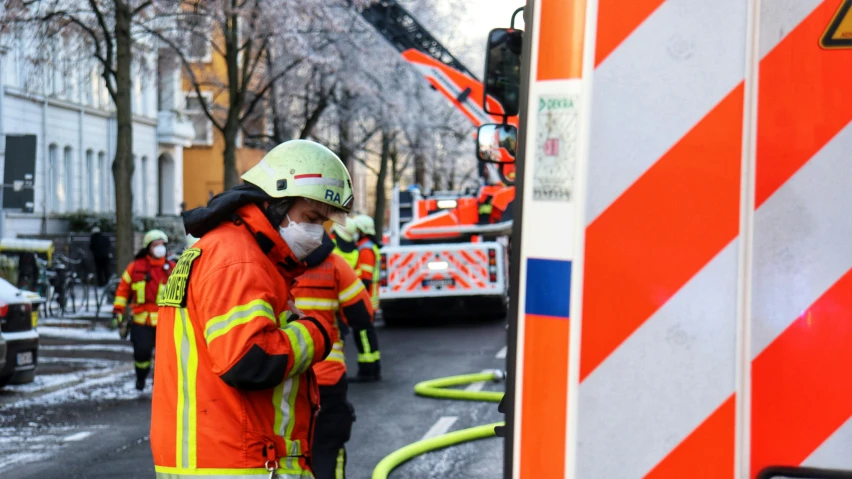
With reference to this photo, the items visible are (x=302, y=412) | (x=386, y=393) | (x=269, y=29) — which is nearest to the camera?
(x=302, y=412)

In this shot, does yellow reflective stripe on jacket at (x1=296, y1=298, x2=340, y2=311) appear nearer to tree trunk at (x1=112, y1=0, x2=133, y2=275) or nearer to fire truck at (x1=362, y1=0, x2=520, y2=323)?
fire truck at (x1=362, y1=0, x2=520, y2=323)

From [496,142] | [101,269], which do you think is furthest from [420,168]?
[496,142]

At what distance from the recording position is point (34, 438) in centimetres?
988

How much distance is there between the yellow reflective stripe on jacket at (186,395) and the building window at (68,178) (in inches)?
1306

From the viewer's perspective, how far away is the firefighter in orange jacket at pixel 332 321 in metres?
5.85

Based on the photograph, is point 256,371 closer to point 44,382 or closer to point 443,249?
point 44,382

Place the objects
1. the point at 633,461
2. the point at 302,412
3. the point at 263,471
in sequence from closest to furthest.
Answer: the point at 633,461 < the point at 263,471 < the point at 302,412

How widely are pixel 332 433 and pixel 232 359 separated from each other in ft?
9.45

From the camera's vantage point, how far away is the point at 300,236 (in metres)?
3.51

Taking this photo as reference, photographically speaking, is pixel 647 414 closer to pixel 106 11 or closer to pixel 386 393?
pixel 386 393

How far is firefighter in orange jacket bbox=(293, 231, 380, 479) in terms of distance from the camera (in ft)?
19.2

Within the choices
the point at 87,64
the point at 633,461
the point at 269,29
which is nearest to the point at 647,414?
the point at 633,461

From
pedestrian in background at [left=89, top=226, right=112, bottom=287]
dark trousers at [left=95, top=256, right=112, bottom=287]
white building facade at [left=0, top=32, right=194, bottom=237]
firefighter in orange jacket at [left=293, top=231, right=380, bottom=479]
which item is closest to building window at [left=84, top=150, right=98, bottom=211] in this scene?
white building facade at [left=0, top=32, right=194, bottom=237]

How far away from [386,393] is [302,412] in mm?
8661
